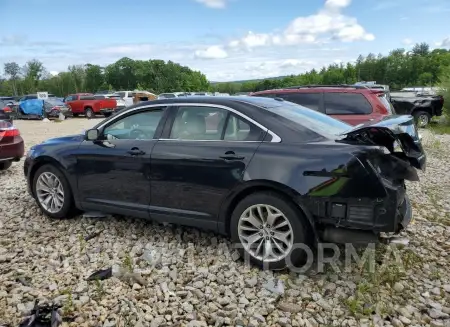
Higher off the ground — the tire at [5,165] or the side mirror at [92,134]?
the side mirror at [92,134]

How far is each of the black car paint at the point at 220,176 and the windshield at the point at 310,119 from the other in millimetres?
157

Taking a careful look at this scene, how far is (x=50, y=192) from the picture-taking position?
501 centimetres

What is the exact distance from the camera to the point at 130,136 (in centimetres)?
447

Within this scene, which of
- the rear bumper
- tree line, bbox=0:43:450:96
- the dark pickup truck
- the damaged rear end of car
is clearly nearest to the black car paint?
the damaged rear end of car

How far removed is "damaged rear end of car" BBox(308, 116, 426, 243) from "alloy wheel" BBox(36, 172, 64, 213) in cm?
318

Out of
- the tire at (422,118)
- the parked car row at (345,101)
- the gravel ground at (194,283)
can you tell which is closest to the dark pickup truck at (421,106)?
the tire at (422,118)

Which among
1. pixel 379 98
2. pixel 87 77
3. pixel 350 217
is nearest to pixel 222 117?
pixel 350 217

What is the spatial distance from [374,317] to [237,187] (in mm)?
1515

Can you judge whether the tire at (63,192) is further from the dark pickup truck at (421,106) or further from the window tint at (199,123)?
the dark pickup truck at (421,106)

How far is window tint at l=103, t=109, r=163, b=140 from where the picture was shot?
170 inches

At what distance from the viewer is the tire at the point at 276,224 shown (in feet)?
11.3

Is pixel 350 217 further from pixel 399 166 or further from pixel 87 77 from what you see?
pixel 87 77

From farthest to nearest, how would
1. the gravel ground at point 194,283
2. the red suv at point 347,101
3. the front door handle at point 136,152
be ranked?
1. the red suv at point 347,101
2. the front door handle at point 136,152
3. the gravel ground at point 194,283

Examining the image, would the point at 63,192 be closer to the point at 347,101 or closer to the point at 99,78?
the point at 347,101
